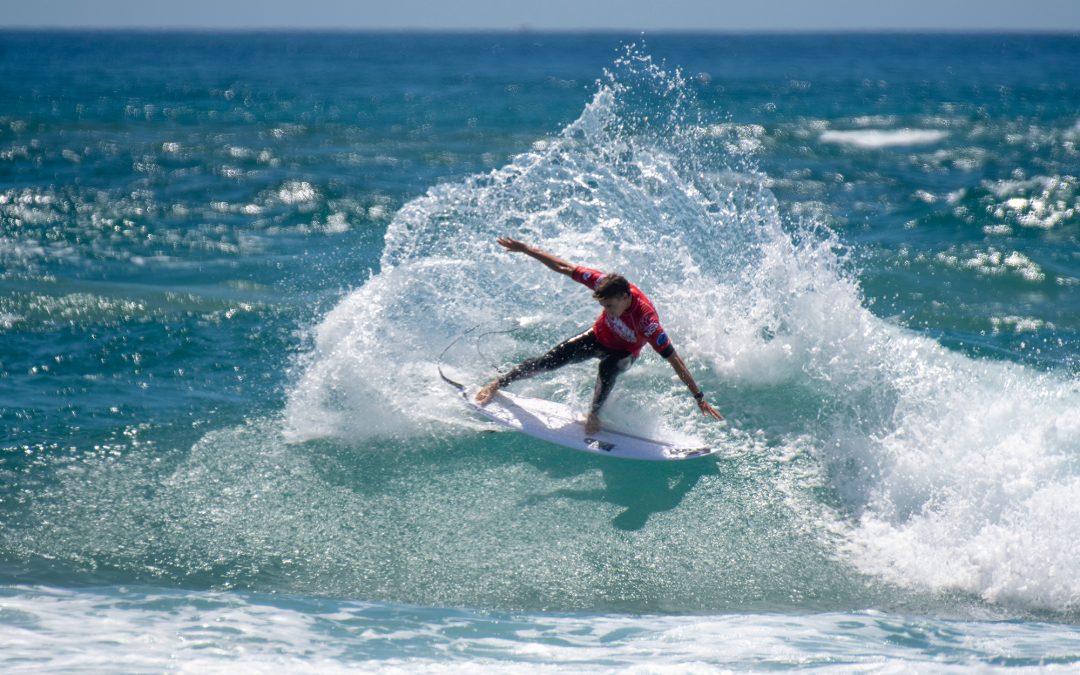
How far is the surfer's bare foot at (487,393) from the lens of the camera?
29.8ft

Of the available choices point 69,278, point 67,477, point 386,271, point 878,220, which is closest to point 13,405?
point 67,477

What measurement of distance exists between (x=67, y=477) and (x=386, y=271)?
363cm

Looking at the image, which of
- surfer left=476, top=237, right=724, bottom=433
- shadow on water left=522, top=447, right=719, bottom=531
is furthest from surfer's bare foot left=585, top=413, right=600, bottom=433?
shadow on water left=522, top=447, right=719, bottom=531

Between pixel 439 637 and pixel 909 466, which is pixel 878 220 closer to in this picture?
pixel 909 466

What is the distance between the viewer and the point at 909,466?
8.23m

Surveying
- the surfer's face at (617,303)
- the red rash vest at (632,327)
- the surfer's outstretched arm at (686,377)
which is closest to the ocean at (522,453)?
the surfer's outstretched arm at (686,377)

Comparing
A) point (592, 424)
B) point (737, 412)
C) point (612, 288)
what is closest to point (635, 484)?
point (592, 424)

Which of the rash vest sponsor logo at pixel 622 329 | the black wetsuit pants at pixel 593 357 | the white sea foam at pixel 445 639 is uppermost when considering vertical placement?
the rash vest sponsor logo at pixel 622 329

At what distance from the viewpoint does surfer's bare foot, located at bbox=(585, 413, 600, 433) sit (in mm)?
8734

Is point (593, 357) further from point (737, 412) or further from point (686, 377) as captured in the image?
point (737, 412)

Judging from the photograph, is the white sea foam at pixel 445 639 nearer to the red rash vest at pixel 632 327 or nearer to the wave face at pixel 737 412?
the wave face at pixel 737 412

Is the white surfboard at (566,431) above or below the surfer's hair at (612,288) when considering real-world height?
below

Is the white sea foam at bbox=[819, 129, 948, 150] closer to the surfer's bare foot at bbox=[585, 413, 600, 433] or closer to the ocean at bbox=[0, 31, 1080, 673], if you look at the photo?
the ocean at bbox=[0, 31, 1080, 673]

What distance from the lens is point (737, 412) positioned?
9445 mm
